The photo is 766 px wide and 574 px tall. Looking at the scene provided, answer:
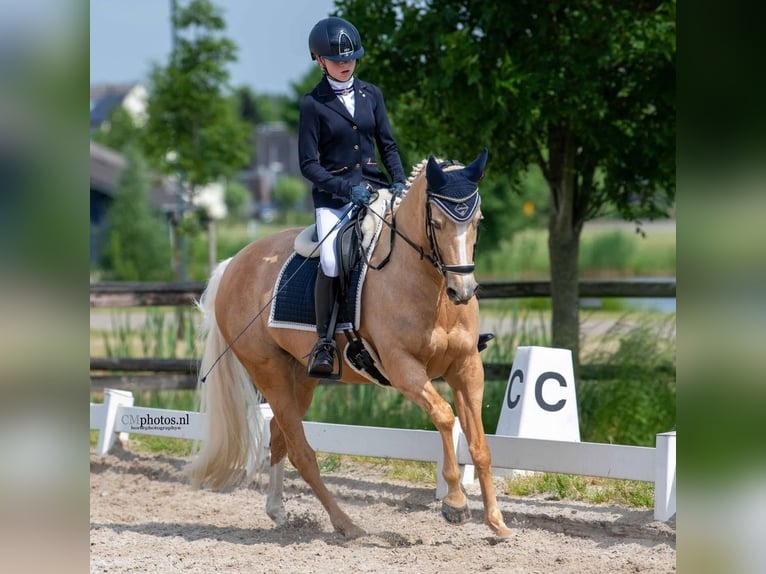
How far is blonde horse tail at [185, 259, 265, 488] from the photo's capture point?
6676 millimetres

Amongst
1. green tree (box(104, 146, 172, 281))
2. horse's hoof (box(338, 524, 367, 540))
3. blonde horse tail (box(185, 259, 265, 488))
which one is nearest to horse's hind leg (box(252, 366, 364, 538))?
horse's hoof (box(338, 524, 367, 540))

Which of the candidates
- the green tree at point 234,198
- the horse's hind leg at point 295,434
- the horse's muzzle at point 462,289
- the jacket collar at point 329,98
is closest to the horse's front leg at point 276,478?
the horse's hind leg at point 295,434

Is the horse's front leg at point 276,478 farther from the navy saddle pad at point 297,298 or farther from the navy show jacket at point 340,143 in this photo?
the navy show jacket at point 340,143

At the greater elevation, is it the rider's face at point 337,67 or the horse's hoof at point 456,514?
the rider's face at point 337,67

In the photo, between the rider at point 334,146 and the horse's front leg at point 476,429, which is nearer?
the horse's front leg at point 476,429

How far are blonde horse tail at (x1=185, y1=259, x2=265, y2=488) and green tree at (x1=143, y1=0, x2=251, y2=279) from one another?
10.8 meters

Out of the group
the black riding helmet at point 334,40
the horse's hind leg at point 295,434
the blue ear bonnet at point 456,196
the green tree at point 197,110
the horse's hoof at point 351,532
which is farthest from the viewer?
the green tree at point 197,110

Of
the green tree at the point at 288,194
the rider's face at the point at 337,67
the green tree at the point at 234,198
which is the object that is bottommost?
the rider's face at the point at 337,67

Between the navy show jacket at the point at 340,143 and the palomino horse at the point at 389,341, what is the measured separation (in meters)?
0.49

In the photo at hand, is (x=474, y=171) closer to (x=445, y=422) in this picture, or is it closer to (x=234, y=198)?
(x=445, y=422)

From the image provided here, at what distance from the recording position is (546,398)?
6637mm

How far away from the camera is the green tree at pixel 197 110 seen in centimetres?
1766

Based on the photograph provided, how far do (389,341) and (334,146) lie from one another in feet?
4.06

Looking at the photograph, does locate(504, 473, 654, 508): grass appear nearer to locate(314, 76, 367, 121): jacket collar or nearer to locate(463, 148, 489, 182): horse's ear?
locate(463, 148, 489, 182): horse's ear
